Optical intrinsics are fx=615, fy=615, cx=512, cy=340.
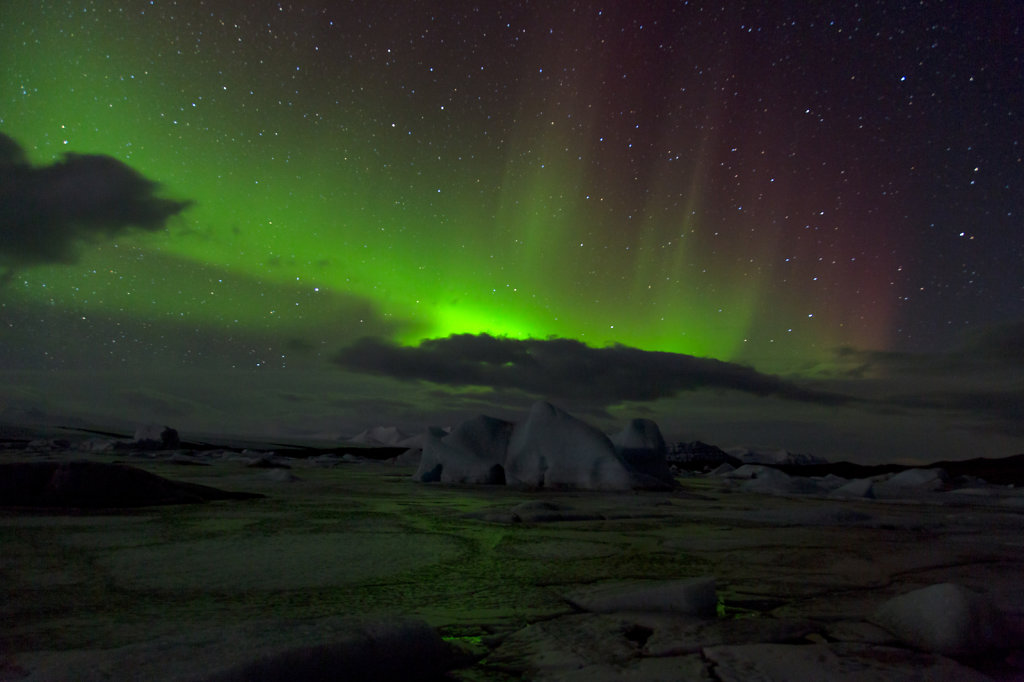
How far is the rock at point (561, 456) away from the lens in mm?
10570

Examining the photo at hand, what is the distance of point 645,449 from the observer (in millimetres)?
12305

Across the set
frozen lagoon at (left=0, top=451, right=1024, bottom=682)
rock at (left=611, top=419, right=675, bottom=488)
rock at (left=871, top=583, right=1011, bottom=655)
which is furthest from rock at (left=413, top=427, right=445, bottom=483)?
rock at (left=871, top=583, right=1011, bottom=655)

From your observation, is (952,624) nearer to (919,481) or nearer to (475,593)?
(475,593)

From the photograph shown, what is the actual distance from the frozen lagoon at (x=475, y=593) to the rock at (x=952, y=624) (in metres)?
0.05

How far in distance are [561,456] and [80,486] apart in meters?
7.53

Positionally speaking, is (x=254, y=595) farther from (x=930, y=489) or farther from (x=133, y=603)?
(x=930, y=489)

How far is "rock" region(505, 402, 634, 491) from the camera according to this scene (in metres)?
10.6

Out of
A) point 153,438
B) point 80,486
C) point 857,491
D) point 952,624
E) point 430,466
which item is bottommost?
point 153,438

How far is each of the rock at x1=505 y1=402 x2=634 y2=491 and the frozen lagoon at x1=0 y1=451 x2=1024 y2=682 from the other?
559cm

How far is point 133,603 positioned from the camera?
2.18 meters

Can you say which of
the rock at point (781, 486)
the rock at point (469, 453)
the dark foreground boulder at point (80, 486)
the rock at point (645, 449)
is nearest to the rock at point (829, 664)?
the dark foreground boulder at point (80, 486)

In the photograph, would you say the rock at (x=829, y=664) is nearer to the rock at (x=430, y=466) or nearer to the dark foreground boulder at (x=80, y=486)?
the dark foreground boulder at (x=80, y=486)

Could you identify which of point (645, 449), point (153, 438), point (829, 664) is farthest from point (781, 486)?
Result: point (153, 438)

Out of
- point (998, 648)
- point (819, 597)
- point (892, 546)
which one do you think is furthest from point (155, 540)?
point (892, 546)
